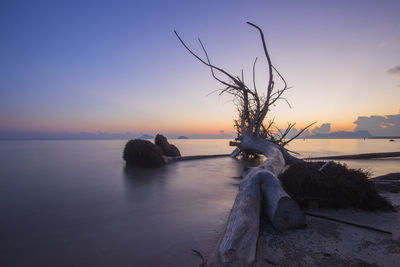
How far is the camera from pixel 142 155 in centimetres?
916

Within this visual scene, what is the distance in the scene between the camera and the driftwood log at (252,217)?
159 cm

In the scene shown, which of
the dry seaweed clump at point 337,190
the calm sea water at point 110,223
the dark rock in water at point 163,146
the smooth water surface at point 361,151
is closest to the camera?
the calm sea water at point 110,223

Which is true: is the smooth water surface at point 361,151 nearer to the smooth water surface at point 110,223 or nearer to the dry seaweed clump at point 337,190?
the dry seaweed clump at point 337,190

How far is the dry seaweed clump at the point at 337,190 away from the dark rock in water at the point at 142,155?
687 cm

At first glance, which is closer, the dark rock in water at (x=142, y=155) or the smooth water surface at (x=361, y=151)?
the smooth water surface at (x=361, y=151)

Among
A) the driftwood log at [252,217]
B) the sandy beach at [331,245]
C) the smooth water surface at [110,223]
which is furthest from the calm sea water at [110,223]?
the sandy beach at [331,245]

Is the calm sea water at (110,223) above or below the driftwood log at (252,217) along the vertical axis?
below

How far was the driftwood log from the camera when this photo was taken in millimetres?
1587

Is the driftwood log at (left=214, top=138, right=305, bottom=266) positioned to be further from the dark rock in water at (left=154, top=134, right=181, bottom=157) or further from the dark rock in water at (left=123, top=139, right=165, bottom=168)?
the dark rock in water at (left=154, top=134, right=181, bottom=157)

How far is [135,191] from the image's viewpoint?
5031 millimetres

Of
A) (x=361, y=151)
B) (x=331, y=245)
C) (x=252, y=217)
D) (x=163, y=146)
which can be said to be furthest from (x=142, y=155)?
(x=361, y=151)

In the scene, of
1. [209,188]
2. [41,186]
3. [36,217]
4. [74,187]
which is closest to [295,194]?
[209,188]

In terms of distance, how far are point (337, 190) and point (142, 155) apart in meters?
7.73

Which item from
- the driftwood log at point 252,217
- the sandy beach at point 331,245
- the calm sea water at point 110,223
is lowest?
the calm sea water at point 110,223
